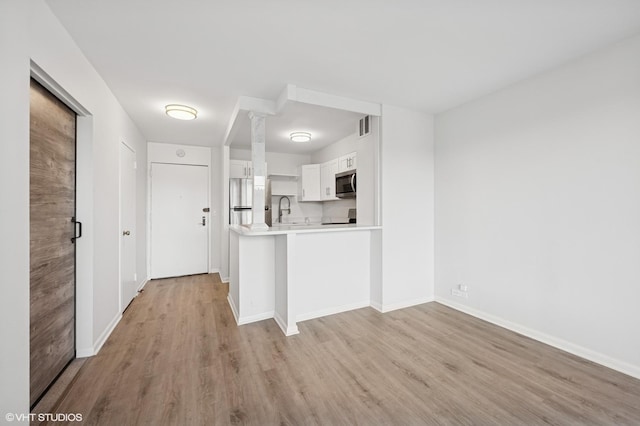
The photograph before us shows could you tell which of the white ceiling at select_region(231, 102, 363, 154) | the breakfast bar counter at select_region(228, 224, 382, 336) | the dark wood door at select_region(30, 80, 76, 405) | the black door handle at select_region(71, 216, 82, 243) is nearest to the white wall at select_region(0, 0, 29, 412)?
the dark wood door at select_region(30, 80, 76, 405)

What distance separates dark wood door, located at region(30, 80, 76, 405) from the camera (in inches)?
62.8

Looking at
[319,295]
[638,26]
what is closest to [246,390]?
[319,295]

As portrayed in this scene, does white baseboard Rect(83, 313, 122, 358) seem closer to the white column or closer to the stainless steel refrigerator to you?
the white column

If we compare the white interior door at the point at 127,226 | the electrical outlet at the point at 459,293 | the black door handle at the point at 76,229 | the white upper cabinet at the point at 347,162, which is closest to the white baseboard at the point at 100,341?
the white interior door at the point at 127,226

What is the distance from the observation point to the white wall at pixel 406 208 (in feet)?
10.3

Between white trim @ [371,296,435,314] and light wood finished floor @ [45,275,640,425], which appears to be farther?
white trim @ [371,296,435,314]

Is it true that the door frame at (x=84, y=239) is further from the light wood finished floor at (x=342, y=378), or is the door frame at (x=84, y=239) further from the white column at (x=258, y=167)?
the white column at (x=258, y=167)

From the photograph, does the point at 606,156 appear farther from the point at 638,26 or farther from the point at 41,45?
the point at 41,45

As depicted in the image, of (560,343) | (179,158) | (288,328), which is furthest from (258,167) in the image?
(560,343)

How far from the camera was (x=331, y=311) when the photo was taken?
9.93 ft

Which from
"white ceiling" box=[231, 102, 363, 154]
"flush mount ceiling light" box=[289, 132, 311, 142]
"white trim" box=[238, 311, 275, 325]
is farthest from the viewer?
"flush mount ceiling light" box=[289, 132, 311, 142]

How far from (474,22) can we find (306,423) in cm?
276

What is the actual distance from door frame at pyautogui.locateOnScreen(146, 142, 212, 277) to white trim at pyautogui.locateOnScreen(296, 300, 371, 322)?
292 cm

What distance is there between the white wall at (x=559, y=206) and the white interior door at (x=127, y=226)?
402cm
